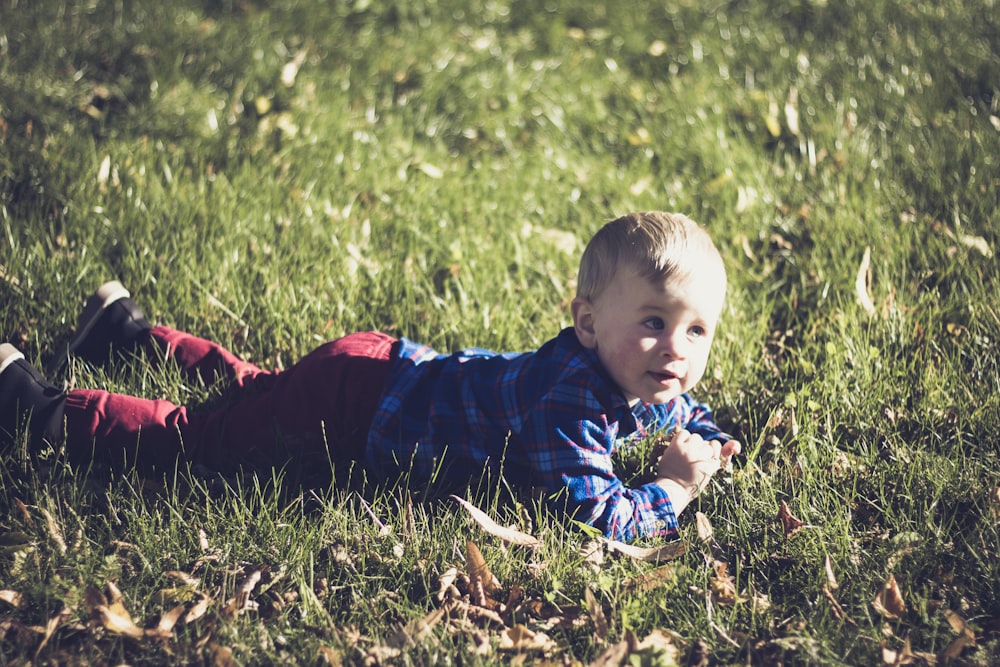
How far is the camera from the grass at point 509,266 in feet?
8.13

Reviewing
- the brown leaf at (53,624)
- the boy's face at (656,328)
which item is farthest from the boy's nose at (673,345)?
the brown leaf at (53,624)

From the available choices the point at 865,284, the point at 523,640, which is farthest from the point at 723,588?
the point at 865,284

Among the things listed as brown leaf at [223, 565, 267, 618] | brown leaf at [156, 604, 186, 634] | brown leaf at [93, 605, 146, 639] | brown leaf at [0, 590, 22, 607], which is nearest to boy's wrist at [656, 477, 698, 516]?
brown leaf at [223, 565, 267, 618]

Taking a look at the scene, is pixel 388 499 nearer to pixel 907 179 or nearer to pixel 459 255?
pixel 459 255

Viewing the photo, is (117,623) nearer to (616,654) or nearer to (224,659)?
(224,659)

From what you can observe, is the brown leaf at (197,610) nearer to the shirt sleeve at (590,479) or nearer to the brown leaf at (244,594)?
the brown leaf at (244,594)

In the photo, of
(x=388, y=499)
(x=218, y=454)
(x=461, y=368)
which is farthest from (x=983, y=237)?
(x=218, y=454)

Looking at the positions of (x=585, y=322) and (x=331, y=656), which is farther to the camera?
(x=585, y=322)

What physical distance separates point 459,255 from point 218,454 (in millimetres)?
1404

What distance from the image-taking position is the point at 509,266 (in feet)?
13.1

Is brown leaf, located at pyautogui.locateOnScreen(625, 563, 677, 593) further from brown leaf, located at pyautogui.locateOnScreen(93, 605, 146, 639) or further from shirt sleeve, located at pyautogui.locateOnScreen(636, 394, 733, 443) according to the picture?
brown leaf, located at pyautogui.locateOnScreen(93, 605, 146, 639)

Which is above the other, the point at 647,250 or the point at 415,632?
the point at 647,250

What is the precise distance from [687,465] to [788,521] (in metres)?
0.34

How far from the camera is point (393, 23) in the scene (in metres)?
5.91
